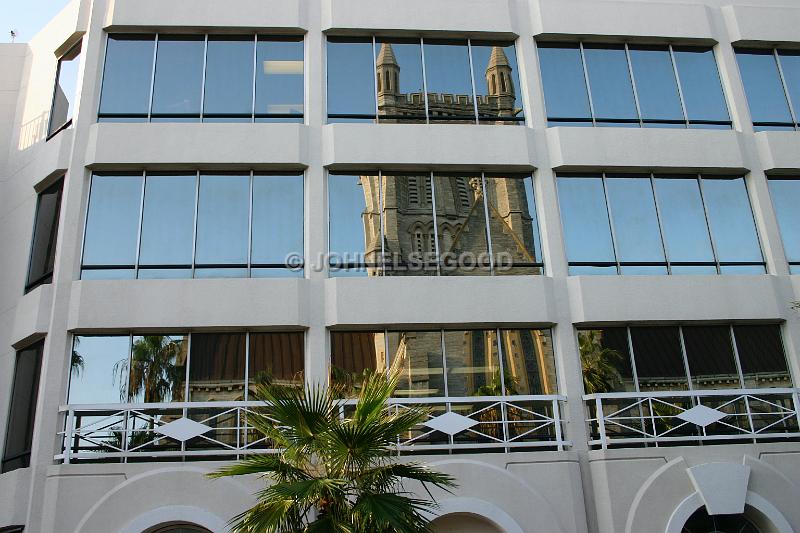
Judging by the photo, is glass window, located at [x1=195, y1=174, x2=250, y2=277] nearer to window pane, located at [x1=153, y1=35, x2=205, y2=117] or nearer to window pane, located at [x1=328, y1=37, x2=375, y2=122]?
window pane, located at [x1=153, y1=35, x2=205, y2=117]

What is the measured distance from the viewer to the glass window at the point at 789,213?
51.6 feet

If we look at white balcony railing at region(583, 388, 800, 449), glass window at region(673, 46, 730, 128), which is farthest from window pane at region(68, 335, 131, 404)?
glass window at region(673, 46, 730, 128)

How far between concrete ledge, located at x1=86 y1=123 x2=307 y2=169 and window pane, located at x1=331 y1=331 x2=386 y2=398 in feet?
12.1

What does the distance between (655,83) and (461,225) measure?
581 centimetres

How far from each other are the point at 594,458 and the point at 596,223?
16.0 feet

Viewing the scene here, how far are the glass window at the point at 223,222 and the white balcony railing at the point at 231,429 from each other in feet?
9.16

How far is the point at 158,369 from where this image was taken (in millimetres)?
13492

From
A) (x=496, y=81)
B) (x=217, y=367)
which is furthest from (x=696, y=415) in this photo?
(x=217, y=367)

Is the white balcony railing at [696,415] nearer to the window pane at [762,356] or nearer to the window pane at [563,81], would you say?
the window pane at [762,356]

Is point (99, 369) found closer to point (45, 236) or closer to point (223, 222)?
point (45, 236)

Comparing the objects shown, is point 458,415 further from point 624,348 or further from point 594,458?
point 624,348

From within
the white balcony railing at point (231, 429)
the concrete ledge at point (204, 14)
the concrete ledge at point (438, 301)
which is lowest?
the white balcony railing at point (231, 429)

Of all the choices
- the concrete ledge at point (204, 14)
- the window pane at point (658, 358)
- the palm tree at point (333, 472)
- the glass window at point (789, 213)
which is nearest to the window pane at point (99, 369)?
the palm tree at point (333, 472)

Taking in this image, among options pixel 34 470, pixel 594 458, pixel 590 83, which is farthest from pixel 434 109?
pixel 34 470
